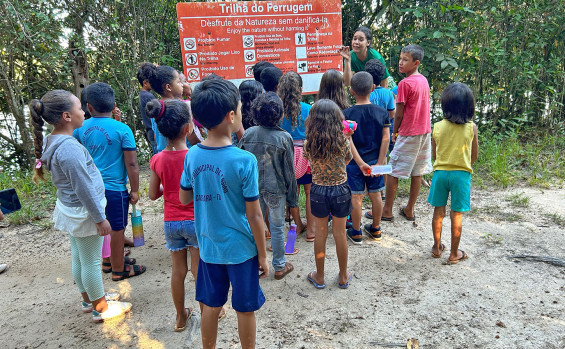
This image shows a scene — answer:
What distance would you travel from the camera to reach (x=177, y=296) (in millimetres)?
2674

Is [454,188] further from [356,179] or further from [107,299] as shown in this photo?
[107,299]

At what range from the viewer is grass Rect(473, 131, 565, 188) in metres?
5.52

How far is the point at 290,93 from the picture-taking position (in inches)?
141

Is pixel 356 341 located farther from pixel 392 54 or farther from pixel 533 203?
pixel 392 54

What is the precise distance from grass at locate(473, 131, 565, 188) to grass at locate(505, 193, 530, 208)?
38 cm

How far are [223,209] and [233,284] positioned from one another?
44 cm

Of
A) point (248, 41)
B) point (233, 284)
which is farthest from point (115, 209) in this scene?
point (248, 41)

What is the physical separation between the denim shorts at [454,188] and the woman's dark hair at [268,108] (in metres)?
1.58

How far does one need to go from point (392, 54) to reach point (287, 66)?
204 cm

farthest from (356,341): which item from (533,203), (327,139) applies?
(533,203)

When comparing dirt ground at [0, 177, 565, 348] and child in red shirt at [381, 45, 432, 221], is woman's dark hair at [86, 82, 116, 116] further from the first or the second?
child in red shirt at [381, 45, 432, 221]

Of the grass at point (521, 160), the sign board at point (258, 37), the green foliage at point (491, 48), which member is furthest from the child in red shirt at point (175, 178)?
the green foliage at point (491, 48)

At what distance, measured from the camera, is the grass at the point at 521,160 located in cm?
552

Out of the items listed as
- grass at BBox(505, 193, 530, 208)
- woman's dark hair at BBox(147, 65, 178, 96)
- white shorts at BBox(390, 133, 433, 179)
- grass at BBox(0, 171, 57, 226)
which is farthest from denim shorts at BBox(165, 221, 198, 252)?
grass at BBox(505, 193, 530, 208)
